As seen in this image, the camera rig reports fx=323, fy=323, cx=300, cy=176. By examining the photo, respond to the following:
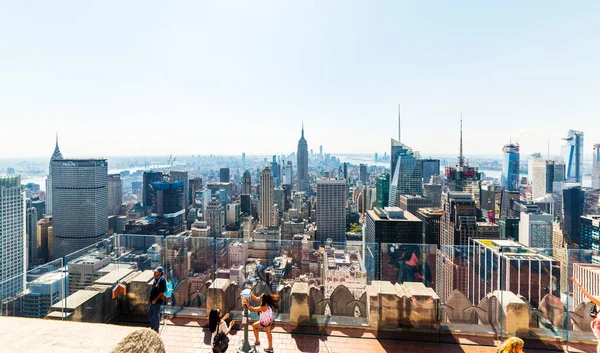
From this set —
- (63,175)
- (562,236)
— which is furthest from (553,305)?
(63,175)

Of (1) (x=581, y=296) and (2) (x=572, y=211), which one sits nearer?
(1) (x=581, y=296)

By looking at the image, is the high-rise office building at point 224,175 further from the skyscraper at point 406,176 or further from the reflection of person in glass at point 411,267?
the reflection of person in glass at point 411,267

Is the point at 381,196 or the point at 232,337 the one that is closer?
the point at 232,337

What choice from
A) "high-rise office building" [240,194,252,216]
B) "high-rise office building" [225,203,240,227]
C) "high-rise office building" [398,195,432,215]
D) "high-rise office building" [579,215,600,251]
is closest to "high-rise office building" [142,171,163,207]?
"high-rise office building" [225,203,240,227]

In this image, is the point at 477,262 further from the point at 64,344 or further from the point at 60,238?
the point at 60,238

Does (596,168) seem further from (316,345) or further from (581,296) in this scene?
(316,345)

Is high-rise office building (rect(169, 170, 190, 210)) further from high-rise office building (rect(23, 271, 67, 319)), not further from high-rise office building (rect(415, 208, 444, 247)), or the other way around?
high-rise office building (rect(23, 271, 67, 319))

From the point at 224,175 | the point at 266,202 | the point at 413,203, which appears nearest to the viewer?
the point at 413,203

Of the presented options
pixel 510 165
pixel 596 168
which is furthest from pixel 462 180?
pixel 596 168
